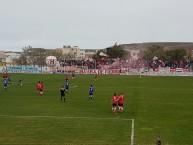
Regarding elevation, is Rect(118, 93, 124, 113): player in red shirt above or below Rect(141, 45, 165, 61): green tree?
below

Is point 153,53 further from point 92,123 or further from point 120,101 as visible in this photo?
point 92,123

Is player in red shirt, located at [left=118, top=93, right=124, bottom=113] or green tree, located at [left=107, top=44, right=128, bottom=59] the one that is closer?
player in red shirt, located at [left=118, top=93, right=124, bottom=113]

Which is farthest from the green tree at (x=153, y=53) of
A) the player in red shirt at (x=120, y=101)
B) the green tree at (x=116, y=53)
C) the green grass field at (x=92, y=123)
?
the player in red shirt at (x=120, y=101)

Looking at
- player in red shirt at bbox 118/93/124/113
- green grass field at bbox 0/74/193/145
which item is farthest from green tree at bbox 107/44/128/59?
player in red shirt at bbox 118/93/124/113

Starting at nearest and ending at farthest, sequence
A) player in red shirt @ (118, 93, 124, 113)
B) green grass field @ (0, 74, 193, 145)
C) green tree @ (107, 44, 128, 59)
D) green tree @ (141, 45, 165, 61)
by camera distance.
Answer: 1. green grass field @ (0, 74, 193, 145)
2. player in red shirt @ (118, 93, 124, 113)
3. green tree @ (141, 45, 165, 61)
4. green tree @ (107, 44, 128, 59)

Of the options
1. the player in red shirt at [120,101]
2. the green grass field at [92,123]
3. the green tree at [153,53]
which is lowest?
the green grass field at [92,123]

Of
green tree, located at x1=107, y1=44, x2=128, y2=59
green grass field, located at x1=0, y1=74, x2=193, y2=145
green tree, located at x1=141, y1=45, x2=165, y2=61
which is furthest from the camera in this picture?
green tree, located at x1=107, y1=44, x2=128, y2=59

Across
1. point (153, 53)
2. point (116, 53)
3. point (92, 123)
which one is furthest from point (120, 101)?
point (116, 53)

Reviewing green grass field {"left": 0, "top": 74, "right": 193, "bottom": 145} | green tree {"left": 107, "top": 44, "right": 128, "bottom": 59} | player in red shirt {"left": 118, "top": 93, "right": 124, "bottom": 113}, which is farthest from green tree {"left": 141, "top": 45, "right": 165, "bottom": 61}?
player in red shirt {"left": 118, "top": 93, "right": 124, "bottom": 113}

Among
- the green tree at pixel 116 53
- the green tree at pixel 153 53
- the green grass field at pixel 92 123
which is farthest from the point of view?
the green tree at pixel 116 53

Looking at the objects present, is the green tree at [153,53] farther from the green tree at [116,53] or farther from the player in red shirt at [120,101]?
the player in red shirt at [120,101]

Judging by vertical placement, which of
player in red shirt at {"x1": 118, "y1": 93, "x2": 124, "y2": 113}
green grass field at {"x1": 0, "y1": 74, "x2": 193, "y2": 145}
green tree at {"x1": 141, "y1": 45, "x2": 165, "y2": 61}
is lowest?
green grass field at {"x1": 0, "y1": 74, "x2": 193, "y2": 145}

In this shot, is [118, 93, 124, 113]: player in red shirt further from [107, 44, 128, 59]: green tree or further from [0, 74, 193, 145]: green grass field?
[107, 44, 128, 59]: green tree

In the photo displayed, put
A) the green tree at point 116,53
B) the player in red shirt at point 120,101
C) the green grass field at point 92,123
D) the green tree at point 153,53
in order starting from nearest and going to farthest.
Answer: the green grass field at point 92,123
the player in red shirt at point 120,101
the green tree at point 153,53
the green tree at point 116,53
